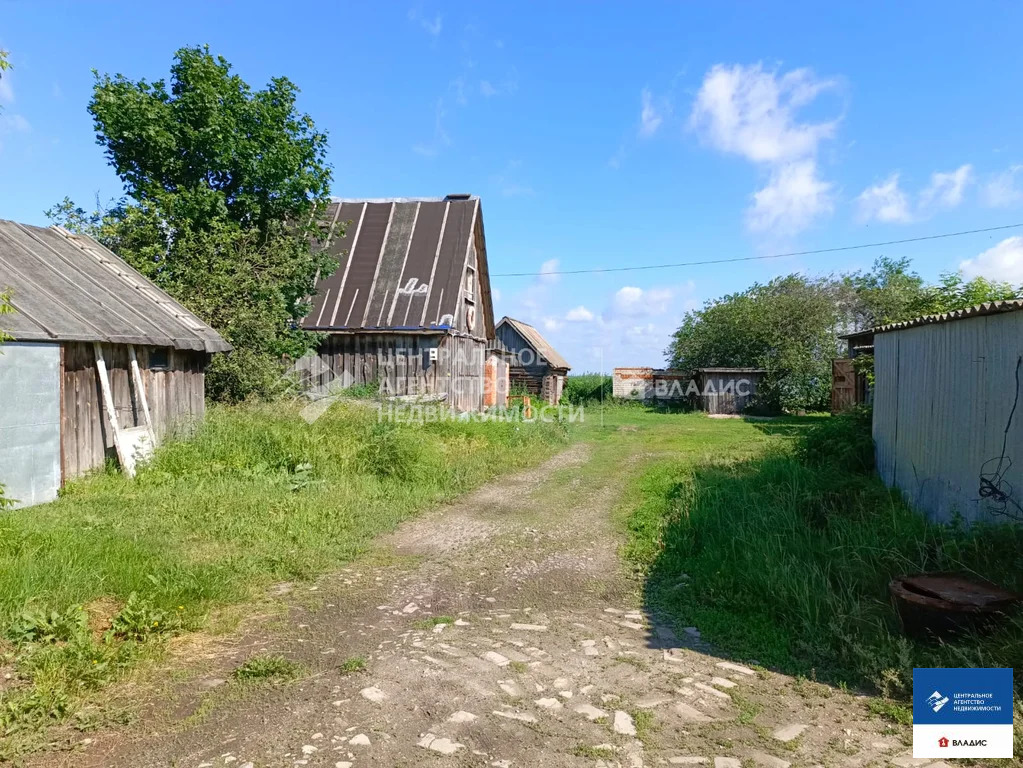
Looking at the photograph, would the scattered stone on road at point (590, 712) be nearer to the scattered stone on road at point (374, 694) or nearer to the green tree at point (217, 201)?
the scattered stone on road at point (374, 694)

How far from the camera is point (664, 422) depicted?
20.8 metres

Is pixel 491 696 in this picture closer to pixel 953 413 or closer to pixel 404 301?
pixel 953 413

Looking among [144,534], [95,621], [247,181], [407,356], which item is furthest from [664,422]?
[95,621]

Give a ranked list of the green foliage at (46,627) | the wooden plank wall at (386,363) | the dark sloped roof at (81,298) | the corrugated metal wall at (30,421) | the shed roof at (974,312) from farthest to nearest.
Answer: the wooden plank wall at (386,363) < the dark sloped roof at (81,298) < the corrugated metal wall at (30,421) < the shed roof at (974,312) < the green foliage at (46,627)

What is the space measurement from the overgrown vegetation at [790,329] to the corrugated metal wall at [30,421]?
23043mm

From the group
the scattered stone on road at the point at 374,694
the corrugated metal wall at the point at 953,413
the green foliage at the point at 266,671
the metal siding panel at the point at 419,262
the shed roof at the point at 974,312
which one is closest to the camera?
the scattered stone on road at the point at 374,694

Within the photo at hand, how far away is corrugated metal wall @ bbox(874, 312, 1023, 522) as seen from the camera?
17.0 ft

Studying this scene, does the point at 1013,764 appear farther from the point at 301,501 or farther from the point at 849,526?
the point at 301,501

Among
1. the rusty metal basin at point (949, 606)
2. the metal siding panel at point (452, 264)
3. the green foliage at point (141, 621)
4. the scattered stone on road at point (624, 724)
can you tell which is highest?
the metal siding panel at point (452, 264)

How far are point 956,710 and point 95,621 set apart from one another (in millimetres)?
5177

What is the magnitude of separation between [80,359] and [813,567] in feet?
28.5

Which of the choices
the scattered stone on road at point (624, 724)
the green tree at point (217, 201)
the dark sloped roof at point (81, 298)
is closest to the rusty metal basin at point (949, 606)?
the scattered stone on road at point (624, 724)

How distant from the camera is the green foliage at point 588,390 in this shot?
3003 centimetres

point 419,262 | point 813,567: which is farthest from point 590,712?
point 419,262
